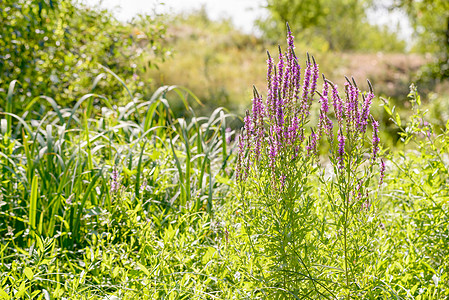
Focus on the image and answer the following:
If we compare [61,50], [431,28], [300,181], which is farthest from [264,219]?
[431,28]

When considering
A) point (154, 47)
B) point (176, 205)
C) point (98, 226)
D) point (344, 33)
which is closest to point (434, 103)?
point (154, 47)

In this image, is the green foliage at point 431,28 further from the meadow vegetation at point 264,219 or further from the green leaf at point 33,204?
the green leaf at point 33,204

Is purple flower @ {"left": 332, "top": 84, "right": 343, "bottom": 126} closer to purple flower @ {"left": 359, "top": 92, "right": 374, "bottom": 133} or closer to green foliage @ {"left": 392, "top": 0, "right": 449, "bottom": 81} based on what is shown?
purple flower @ {"left": 359, "top": 92, "right": 374, "bottom": 133}

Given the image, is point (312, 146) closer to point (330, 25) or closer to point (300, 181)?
point (300, 181)

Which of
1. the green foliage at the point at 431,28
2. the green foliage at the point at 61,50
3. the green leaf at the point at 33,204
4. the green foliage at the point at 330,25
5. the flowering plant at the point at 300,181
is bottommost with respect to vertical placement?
the green leaf at the point at 33,204

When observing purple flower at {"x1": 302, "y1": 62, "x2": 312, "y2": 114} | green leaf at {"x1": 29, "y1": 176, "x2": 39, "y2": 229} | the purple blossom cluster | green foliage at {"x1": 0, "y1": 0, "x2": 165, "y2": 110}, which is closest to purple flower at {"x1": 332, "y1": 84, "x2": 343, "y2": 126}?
the purple blossom cluster

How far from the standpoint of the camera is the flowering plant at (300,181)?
1.84 meters

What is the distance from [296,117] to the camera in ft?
6.26

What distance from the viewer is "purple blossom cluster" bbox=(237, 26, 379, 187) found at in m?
1.84

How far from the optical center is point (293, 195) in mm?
1842

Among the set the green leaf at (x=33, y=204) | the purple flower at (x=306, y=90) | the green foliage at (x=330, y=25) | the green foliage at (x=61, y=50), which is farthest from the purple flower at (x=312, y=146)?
the green foliage at (x=330, y=25)

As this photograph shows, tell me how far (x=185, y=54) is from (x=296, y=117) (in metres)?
14.6

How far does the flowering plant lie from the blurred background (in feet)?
0.91

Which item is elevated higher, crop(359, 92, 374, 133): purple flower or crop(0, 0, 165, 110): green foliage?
crop(0, 0, 165, 110): green foliage
